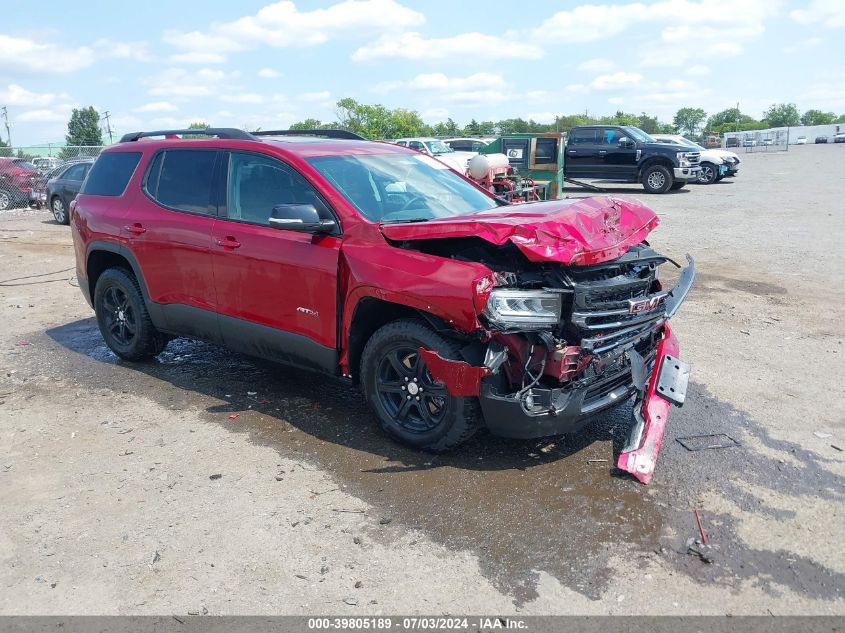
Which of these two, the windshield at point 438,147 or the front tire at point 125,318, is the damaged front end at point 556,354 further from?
the windshield at point 438,147

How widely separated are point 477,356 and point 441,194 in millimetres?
1670

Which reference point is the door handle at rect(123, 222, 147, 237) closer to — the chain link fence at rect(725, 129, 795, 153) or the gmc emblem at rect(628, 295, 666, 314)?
the gmc emblem at rect(628, 295, 666, 314)

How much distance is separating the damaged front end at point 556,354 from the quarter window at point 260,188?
54.4 inches

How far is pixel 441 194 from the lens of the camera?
5172 mm

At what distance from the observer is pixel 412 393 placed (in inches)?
169

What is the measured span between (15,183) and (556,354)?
872 inches

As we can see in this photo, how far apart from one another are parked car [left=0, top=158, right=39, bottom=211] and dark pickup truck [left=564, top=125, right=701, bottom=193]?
16811 mm

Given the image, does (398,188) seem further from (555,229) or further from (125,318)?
(125,318)

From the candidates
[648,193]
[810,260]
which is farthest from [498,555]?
[648,193]

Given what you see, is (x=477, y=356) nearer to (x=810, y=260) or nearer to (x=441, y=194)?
(x=441, y=194)

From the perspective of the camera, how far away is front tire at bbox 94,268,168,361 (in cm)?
605

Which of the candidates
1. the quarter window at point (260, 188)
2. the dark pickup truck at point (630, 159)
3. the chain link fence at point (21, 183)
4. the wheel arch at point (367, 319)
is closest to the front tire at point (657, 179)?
the dark pickup truck at point (630, 159)

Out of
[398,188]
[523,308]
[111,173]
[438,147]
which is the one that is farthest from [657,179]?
[523,308]

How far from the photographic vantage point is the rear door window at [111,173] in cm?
603
